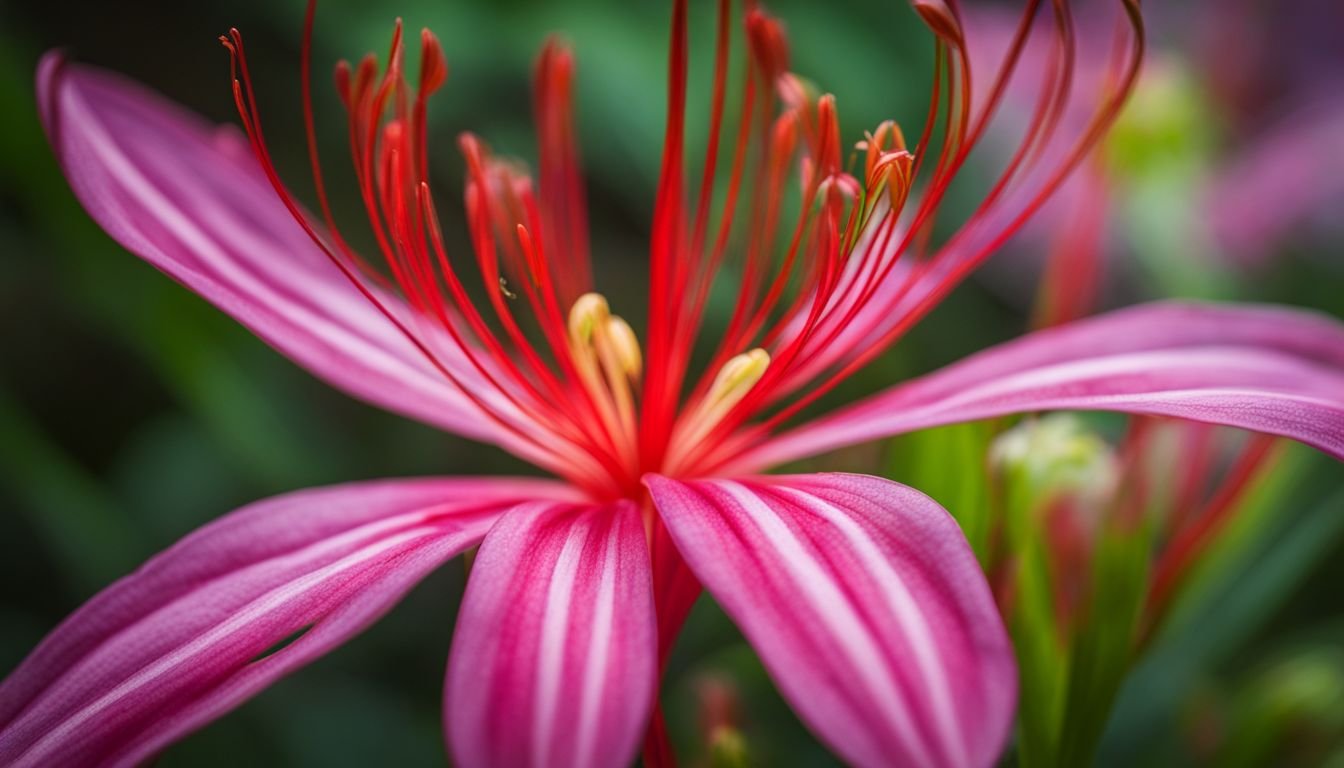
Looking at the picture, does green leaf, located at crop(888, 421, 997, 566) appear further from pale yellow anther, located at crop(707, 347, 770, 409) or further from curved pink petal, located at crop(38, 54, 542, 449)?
curved pink petal, located at crop(38, 54, 542, 449)

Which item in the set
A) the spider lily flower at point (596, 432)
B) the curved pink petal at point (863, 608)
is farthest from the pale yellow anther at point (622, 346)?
the curved pink petal at point (863, 608)

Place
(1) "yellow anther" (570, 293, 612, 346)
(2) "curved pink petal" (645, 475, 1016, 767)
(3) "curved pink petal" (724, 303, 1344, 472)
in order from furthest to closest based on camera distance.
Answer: (1) "yellow anther" (570, 293, 612, 346) → (3) "curved pink petal" (724, 303, 1344, 472) → (2) "curved pink petal" (645, 475, 1016, 767)

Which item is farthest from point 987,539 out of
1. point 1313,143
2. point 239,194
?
point 1313,143

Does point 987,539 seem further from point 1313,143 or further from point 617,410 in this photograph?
point 1313,143

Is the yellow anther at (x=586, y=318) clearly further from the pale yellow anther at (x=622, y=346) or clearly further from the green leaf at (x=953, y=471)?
the green leaf at (x=953, y=471)

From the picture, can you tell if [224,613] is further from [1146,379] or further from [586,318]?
[1146,379]

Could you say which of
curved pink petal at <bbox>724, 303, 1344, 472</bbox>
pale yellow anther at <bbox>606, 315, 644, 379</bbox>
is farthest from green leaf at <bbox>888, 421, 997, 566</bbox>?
pale yellow anther at <bbox>606, 315, 644, 379</bbox>
